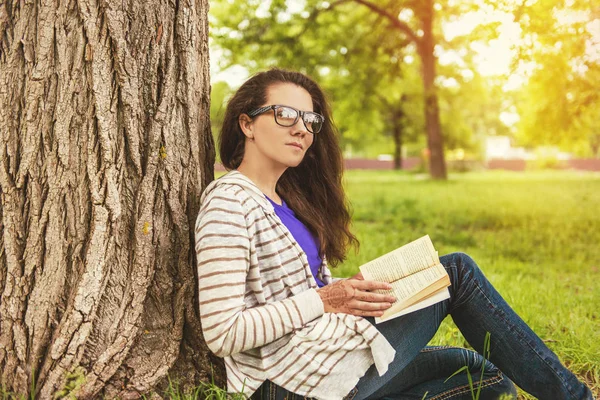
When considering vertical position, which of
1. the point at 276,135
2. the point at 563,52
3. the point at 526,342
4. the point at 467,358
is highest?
the point at 563,52

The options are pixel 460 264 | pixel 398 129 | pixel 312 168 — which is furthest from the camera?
pixel 398 129

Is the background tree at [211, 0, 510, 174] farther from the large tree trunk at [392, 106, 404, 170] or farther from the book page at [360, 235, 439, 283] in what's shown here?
the large tree trunk at [392, 106, 404, 170]

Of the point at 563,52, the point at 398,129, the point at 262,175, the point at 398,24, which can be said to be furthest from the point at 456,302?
the point at 398,129

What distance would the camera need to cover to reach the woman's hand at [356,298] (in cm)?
217

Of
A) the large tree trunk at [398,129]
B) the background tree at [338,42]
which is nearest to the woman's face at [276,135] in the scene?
the background tree at [338,42]

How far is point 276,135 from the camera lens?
8.12 ft

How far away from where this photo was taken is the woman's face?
8.12 ft

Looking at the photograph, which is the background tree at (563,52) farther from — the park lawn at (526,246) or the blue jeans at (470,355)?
the blue jeans at (470,355)

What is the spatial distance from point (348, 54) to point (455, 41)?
17.6 ft

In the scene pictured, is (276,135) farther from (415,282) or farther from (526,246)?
(526,246)

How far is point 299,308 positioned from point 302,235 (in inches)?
20.9

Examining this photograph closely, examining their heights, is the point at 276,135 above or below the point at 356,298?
above

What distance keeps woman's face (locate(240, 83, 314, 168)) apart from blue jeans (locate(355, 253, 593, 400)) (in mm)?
804

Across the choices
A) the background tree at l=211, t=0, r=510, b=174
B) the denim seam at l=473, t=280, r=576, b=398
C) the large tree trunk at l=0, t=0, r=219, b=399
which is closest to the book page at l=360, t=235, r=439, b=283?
the denim seam at l=473, t=280, r=576, b=398
